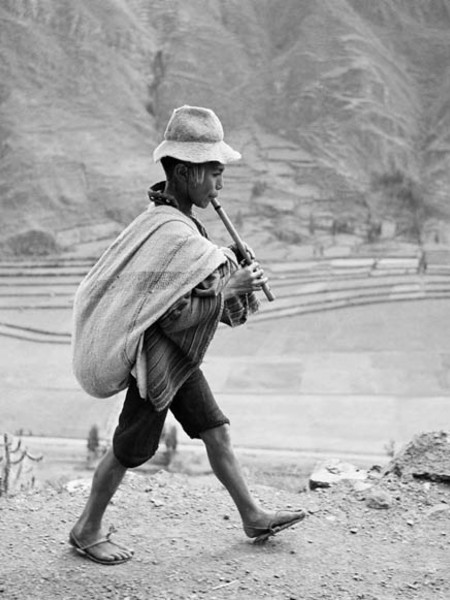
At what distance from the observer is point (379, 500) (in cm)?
564

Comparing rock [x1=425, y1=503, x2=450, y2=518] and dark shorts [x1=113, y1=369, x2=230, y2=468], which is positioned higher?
dark shorts [x1=113, y1=369, x2=230, y2=468]

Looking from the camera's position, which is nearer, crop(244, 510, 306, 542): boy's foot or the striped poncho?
the striped poncho

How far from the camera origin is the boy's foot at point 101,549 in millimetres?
4895

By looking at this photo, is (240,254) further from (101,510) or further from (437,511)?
(437,511)

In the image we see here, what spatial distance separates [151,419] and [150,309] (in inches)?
23.5

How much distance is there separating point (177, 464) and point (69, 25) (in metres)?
35.7

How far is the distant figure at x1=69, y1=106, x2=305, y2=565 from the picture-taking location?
445 cm

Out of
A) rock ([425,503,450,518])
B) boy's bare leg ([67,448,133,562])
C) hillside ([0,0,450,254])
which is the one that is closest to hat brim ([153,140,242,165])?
boy's bare leg ([67,448,133,562])

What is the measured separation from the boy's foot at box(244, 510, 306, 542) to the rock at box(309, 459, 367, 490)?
1210 millimetres

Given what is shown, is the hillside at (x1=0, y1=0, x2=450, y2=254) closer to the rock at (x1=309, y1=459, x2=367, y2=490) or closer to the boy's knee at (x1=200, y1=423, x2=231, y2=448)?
the rock at (x1=309, y1=459, x2=367, y2=490)

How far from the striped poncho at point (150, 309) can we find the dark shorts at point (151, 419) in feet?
0.45

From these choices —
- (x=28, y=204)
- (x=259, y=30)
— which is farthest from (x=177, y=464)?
(x=259, y=30)

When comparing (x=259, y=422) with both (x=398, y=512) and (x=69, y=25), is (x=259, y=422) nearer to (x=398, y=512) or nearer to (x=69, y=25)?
(x=398, y=512)

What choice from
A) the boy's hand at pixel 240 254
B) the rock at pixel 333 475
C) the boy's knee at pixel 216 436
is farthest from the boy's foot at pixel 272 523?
the boy's hand at pixel 240 254
